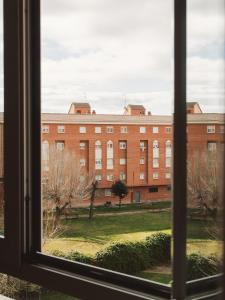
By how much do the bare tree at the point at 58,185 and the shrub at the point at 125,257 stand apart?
0.77 feet

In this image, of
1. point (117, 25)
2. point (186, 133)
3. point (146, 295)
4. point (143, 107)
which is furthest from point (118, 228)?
point (117, 25)

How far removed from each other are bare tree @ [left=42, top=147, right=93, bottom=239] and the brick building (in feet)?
0.11

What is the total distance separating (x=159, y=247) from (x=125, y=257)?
17 cm

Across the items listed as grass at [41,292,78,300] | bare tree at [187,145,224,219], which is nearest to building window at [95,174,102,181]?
grass at [41,292,78,300]

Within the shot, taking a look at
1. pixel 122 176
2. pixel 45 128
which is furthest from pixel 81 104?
pixel 122 176

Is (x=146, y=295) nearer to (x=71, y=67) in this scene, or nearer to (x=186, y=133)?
(x=186, y=133)

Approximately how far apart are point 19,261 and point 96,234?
1.04 feet

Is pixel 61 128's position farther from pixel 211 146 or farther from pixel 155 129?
pixel 211 146

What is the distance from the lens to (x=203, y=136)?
121 cm

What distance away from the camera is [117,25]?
162 cm

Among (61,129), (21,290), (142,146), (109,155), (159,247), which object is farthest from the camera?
(21,290)

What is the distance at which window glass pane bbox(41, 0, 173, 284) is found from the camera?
151cm

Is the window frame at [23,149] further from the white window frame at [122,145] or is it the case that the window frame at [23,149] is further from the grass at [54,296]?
the white window frame at [122,145]

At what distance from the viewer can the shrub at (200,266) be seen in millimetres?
1199
